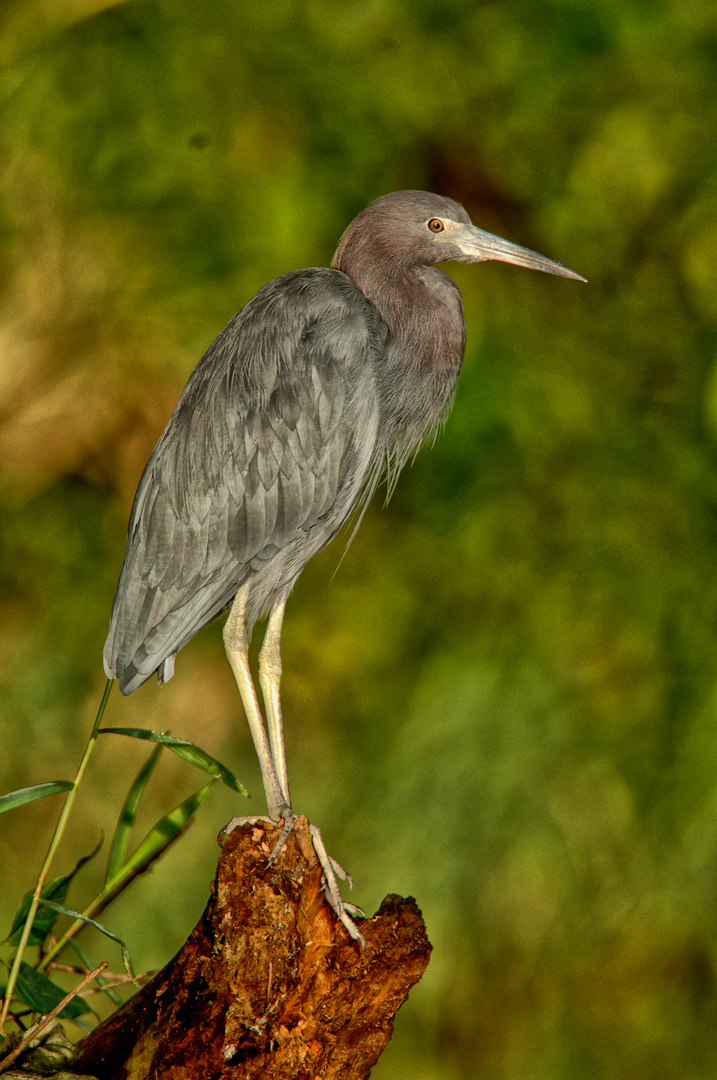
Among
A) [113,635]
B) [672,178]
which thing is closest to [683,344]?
[672,178]

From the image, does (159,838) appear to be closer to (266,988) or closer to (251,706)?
(251,706)

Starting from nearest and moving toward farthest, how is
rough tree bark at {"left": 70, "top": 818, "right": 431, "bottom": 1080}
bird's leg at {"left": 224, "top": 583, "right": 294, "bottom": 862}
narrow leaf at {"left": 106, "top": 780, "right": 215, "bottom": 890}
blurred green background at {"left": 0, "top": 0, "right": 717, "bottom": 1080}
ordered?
rough tree bark at {"left": 70, "top": 818, "right": 431, "bottom": 1080}
bird's leg at {"left": 224, "top": 583, "right": 294, "bottom": 862}
narrow leaf at {"left": 106, "top": 780, "right": 215, "bottom": 890}
blurred green background at {"left": 0, "top": 0, "right": 717, "bottom": 1080}

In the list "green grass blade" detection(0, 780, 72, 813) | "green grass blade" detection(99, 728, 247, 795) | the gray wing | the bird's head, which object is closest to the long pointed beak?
the bird's head

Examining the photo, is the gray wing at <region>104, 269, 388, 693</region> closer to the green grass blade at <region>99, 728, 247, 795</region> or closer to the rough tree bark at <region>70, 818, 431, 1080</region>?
the green grass blade at <region>99, 728, 247, 795</region>

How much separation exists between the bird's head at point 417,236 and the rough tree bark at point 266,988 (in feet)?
3.16

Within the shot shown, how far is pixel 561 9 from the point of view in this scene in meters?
2.55

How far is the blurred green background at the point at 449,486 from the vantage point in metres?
2.56

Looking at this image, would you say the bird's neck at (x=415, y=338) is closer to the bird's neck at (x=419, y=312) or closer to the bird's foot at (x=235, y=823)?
the bird's neck at (x=419, y=312)

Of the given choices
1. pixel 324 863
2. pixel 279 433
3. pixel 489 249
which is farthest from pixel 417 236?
pixel 324 863

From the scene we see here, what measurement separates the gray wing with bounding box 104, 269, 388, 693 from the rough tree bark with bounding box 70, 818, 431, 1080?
1.32 ft

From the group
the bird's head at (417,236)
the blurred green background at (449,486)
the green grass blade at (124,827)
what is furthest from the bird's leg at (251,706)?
the blurred green background at (449,486)

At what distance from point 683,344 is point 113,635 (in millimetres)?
1711

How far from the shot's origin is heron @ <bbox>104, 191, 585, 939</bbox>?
162cm

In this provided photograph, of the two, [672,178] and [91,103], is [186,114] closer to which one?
[91,103]
